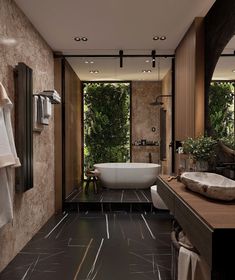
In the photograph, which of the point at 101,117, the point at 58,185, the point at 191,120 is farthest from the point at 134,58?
the point at 58,185

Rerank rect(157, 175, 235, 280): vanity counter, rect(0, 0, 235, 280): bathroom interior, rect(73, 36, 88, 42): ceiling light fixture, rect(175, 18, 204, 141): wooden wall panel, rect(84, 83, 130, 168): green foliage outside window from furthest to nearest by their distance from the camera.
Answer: rect(84, 83, 130, 168): green foliage outside window → rect(73, 36, 88, 42): ceiling light fixture → rect(175, 18, 204, 141): wooden wall panel → rect(0, 0, 235, 280): bathroom interior → rect(157, 175, 235, 280): vanity counter

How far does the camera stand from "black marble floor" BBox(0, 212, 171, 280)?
Answer: 2555mm

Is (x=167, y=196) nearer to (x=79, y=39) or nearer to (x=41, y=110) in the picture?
(x=41, y=110)

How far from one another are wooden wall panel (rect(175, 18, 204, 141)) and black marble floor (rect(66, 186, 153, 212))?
1.28 metres

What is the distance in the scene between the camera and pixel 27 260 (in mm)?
2834

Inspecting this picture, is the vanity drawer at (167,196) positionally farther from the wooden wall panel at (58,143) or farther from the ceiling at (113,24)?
the wooden wall panel at (58,143)

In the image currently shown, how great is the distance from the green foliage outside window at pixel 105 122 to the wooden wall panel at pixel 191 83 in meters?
1.47

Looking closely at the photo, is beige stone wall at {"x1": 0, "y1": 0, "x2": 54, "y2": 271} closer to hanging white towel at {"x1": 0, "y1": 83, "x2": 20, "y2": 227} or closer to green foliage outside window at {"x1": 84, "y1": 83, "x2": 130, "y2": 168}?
hanging white towel at {"x1": 0, "y1": 83, "x2": 20, "y2": 227}

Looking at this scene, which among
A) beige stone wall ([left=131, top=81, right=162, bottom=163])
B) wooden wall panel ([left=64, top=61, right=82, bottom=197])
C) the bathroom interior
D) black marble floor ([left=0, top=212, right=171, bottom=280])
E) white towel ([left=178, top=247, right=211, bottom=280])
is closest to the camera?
white towel ([left=178, top=247, right=211, bottom=280])

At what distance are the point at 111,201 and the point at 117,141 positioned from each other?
1353mm

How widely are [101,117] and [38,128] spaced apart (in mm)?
2073

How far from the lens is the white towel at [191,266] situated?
162 centimetres

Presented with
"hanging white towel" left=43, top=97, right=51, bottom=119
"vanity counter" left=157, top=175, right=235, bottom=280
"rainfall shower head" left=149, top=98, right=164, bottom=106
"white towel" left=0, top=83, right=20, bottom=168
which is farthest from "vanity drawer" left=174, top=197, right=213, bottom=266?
"rainfall shower head" left=149, top=98, right=164, bottom=106

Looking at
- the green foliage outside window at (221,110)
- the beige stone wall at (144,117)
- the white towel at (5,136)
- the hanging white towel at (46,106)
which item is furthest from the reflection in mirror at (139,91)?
the white towel at (5,136)
